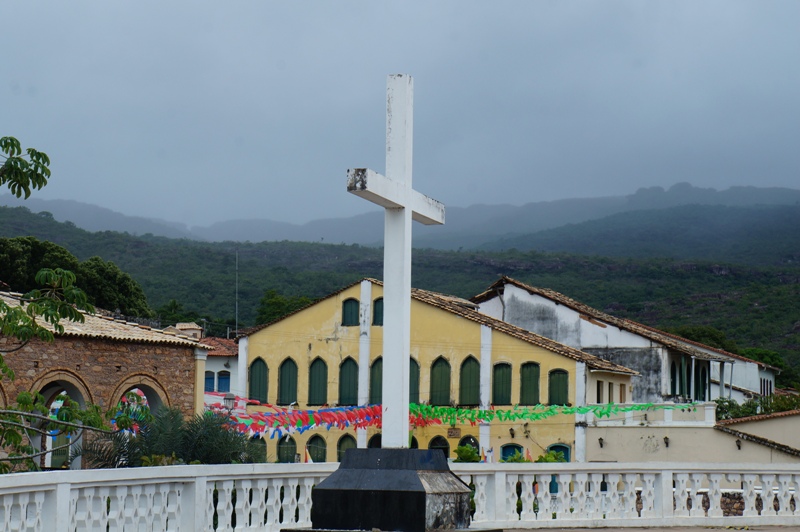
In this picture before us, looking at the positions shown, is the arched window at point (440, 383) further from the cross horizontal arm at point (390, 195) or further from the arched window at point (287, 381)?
the cross horizontal arm at point (390, 195)

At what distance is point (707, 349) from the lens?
160ft

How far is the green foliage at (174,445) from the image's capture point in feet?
47.5

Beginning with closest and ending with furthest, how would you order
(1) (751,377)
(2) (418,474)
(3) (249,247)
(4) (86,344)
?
(2) (418,474), (4) (86,344), (1) (751,377), (3) (249,247)

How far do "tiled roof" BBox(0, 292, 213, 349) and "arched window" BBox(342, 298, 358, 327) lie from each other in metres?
11.4

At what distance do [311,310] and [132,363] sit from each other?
14.1 metres

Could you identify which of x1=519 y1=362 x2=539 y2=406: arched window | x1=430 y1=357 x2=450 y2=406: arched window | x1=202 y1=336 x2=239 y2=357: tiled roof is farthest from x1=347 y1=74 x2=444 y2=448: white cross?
x1=202 y1=336 x2=239 y2=357: tiled roof

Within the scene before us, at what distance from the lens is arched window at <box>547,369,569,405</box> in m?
37.6

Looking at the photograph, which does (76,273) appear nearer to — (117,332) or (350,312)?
(350,312)

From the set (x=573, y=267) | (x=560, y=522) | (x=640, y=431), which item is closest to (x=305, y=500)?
(x=560, y=522)

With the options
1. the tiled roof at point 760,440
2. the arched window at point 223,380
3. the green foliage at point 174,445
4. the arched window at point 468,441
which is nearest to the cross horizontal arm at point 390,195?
the green foliage at point 174,445

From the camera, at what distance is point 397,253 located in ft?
33.4

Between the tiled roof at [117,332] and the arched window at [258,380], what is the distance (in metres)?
11.7

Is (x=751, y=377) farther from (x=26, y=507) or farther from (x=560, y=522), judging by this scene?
(x=26, y=507)

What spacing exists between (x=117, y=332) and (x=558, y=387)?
16.2 meters
